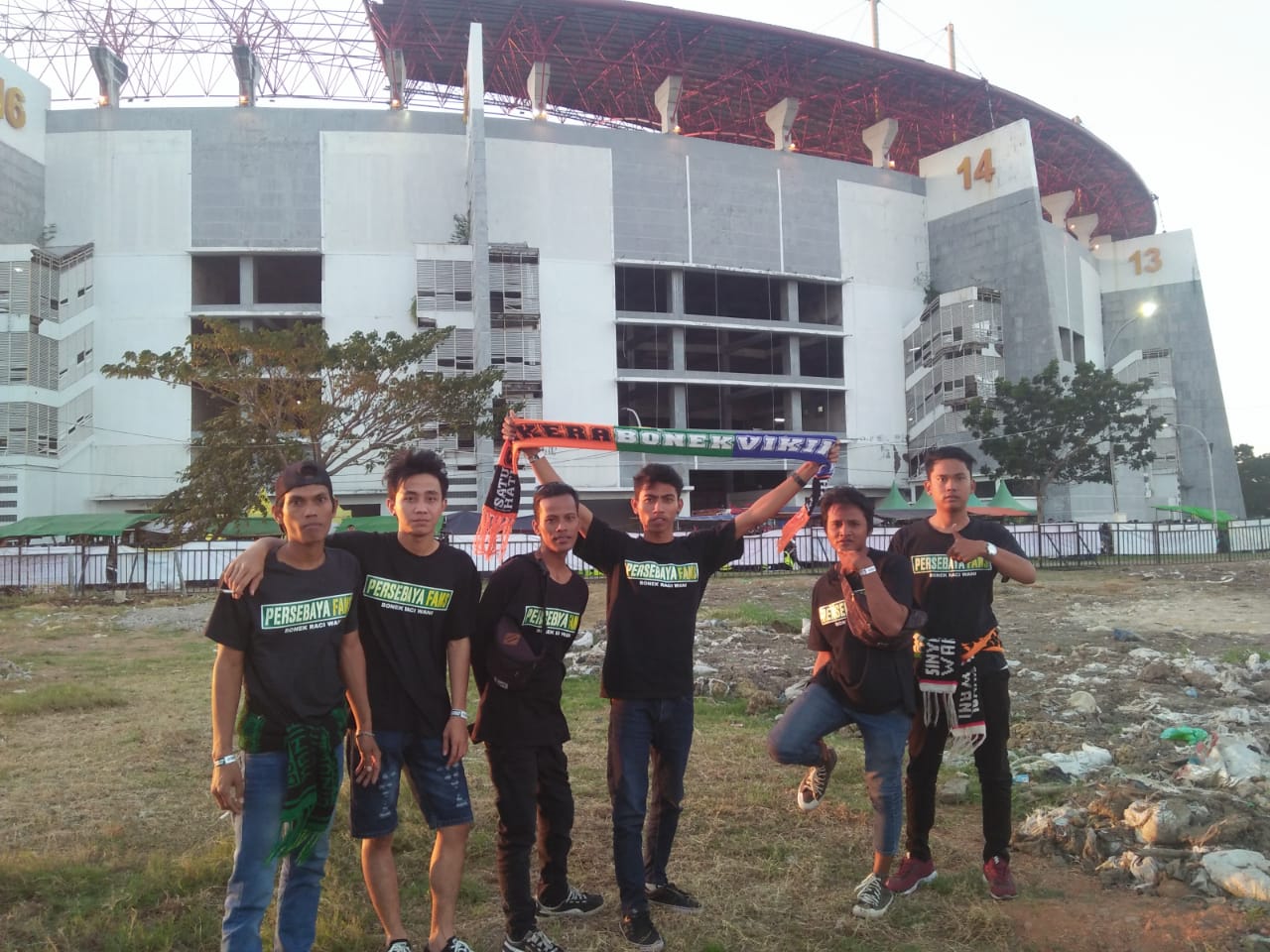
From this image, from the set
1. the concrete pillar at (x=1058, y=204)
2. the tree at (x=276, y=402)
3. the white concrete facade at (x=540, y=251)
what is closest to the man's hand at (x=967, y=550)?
the tree at (x=276, y=402)

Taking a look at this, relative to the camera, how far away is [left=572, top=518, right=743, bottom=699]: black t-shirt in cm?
389

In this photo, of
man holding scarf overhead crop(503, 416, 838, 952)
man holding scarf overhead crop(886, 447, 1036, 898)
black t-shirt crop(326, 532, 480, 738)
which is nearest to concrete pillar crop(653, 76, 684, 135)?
man holding scarf overhead crop(886, 447, 1036, 898)

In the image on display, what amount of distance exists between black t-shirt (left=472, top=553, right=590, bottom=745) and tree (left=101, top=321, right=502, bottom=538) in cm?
2062

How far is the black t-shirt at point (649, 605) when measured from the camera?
12.8ft

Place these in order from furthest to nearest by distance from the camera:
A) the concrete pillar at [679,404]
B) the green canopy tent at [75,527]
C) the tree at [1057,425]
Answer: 1. the concrete pillar at [679,404]
2. the tree at [1057,425]
3. the green canopy tent at [75,527]

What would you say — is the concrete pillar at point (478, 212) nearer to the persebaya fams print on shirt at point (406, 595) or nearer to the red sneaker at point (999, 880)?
the red sneaker at point (999, 880)

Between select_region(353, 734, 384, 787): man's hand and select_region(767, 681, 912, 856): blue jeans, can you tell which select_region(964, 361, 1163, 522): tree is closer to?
select_region(767, 681, 912, 856): blue jeans

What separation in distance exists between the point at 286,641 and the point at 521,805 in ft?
3.81

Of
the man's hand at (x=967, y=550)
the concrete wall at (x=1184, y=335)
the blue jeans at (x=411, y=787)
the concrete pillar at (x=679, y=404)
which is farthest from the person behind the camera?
the concrete wall at (x=1184, y=335)

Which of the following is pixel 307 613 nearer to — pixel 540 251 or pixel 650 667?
pixel 650 667

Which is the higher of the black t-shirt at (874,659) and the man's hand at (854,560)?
the man's hand at (854,560)

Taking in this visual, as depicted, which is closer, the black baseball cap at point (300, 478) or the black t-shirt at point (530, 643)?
the black baseball cap at point (300, 478)

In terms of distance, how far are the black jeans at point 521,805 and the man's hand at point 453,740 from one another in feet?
0.67

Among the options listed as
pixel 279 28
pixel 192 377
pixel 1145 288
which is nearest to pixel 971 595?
pixel 192 377
